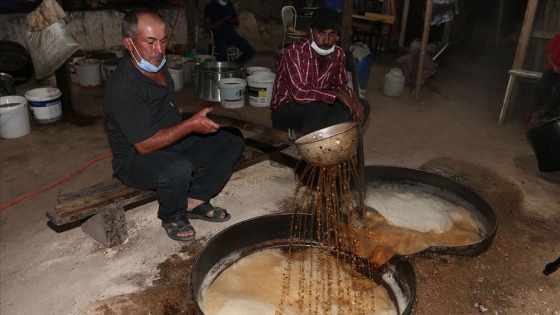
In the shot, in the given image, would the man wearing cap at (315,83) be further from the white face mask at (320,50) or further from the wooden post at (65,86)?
the wooden post at (65,86)

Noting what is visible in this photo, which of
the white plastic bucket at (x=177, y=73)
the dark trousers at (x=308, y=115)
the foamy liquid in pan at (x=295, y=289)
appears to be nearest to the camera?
the foamy liquid in pan at (x=295, y=289)

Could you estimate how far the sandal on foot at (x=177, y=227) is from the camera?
3.56m

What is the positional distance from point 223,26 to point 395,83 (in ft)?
11.6

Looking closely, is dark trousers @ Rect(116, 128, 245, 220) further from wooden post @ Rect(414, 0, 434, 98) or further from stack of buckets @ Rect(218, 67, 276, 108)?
wooden post @ Rect(414, 0, 434, 98)

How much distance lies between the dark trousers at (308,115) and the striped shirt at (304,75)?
0.08 meters

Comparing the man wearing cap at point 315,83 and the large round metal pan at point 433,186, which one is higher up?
the man wearing cap at point 315,83

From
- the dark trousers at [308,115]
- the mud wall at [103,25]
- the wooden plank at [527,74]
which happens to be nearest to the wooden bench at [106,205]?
the dark trousers at [308,115]

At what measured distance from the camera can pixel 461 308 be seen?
117 inches

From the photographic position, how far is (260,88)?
6.91 m

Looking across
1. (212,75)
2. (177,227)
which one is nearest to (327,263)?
(177,227)

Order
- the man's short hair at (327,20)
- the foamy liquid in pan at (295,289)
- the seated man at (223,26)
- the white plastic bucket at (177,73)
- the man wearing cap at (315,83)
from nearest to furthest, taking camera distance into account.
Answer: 1. the foamy liquid in pan at (295,289)
2. the man's short hair at (327,20)
3. the man wearing cap at (315,83)
4. the white plastic bucket at (177,73)
5. the seated man at (223,26)

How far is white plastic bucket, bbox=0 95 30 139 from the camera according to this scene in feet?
18.2

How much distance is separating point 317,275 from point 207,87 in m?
4.83

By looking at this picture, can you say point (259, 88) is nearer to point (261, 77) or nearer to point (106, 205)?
point (261, 77)
